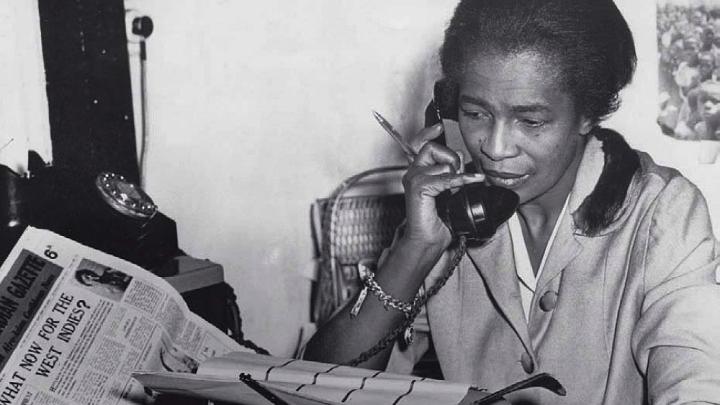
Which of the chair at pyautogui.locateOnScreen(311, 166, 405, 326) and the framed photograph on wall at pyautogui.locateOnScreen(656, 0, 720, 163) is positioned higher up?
the framed photograph on wall at pyautogui.locateOnScreen(656, 0, 720, 163)

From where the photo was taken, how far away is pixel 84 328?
35.3 inches

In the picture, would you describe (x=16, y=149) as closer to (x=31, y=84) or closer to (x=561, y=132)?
(x=31, y=84)

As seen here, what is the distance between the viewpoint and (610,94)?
103 cm

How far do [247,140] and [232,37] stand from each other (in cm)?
26

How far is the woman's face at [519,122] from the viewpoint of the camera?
0.95 metres

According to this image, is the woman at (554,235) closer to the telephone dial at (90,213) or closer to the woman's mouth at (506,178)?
the woman's mouth at (506,178)

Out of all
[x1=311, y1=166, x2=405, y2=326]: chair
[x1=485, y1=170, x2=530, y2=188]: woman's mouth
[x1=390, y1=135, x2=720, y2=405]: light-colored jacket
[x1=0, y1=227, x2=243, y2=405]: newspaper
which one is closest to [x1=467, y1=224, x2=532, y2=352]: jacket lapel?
[x1=390, y1=135, x2=720, y2=405]: light-colored jacket

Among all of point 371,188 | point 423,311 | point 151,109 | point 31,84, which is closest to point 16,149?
point 31,84

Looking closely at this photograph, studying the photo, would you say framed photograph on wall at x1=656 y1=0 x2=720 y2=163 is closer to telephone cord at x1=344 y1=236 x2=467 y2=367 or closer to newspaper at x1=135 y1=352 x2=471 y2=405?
telephone cord at x1=344 y1=236 x2=467 y2=367

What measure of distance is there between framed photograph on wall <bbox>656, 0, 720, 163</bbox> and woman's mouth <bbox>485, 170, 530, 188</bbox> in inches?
15.2

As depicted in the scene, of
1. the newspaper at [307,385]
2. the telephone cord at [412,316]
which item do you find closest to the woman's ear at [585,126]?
the telephone cord at [412,316]

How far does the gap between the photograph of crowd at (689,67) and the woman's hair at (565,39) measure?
0.22 metres

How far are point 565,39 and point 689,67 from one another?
0.36 m

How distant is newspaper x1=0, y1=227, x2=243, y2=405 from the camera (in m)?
0.84
